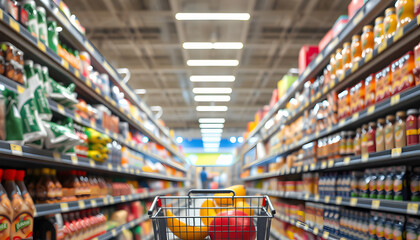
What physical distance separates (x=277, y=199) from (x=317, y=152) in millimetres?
2396

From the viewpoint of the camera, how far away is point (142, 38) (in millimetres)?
9203

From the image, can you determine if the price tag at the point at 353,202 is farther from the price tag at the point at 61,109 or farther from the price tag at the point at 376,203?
the price tag at the point at 61,109

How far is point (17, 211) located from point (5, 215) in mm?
130

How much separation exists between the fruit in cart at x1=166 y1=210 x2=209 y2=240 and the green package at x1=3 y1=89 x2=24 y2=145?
3.08 ft

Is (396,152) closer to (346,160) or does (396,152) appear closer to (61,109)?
(346,160)

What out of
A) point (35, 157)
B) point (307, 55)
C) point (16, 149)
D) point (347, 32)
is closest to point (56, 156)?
point (35, 157)

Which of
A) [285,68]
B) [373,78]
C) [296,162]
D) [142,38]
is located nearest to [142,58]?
[142,38]

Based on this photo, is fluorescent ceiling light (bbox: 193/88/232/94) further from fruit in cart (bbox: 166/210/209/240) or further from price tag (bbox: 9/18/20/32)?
fruit in cart (bbox: 166/210/209/240)

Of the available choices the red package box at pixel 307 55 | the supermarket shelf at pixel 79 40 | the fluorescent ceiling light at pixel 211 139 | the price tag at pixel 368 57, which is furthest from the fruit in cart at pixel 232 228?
the fluorescent ceiling light at pixel 211 139

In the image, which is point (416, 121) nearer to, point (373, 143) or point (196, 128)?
point (373, 143)

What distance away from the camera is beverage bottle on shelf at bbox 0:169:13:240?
5.91 feet

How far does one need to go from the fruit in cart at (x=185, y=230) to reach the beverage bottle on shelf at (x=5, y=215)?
2.80 ft

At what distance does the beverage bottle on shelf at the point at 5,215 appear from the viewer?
1801mm

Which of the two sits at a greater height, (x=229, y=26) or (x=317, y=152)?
(x=229, y=26)
